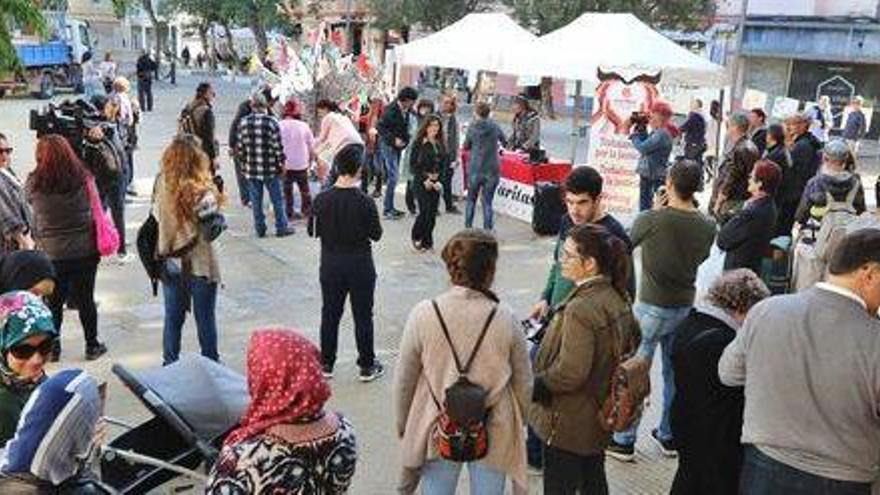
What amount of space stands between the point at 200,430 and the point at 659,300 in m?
2.79

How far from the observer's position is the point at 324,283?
5.95 m

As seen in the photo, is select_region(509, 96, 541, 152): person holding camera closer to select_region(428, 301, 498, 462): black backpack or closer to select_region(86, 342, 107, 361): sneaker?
select_region(86, 342, 107, 361): sneaker

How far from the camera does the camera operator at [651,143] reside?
10742 mm

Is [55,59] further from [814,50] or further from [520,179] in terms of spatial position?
[814,50]

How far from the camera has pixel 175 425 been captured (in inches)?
135

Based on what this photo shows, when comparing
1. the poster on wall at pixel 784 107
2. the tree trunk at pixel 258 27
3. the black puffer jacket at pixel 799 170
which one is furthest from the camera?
the tree trunk at pixel 258 27

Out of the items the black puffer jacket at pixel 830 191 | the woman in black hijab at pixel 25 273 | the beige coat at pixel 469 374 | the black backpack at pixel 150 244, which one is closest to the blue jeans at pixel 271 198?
the black backpack at pixel 150 244

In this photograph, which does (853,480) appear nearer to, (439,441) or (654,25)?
(439,441)

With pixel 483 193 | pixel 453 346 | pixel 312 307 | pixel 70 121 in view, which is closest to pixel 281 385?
pixel 453 346

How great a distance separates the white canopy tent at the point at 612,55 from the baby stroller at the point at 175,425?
26.8 feet

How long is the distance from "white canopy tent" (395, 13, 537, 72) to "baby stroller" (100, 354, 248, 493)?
903 cm

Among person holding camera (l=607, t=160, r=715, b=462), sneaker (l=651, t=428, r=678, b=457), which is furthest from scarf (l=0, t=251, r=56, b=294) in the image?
sneaker (l=651, t=428, r=678, b=457)

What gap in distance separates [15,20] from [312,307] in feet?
11.4

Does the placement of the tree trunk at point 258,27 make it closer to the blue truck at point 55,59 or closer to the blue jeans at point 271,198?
the blue truck at point 55,59
